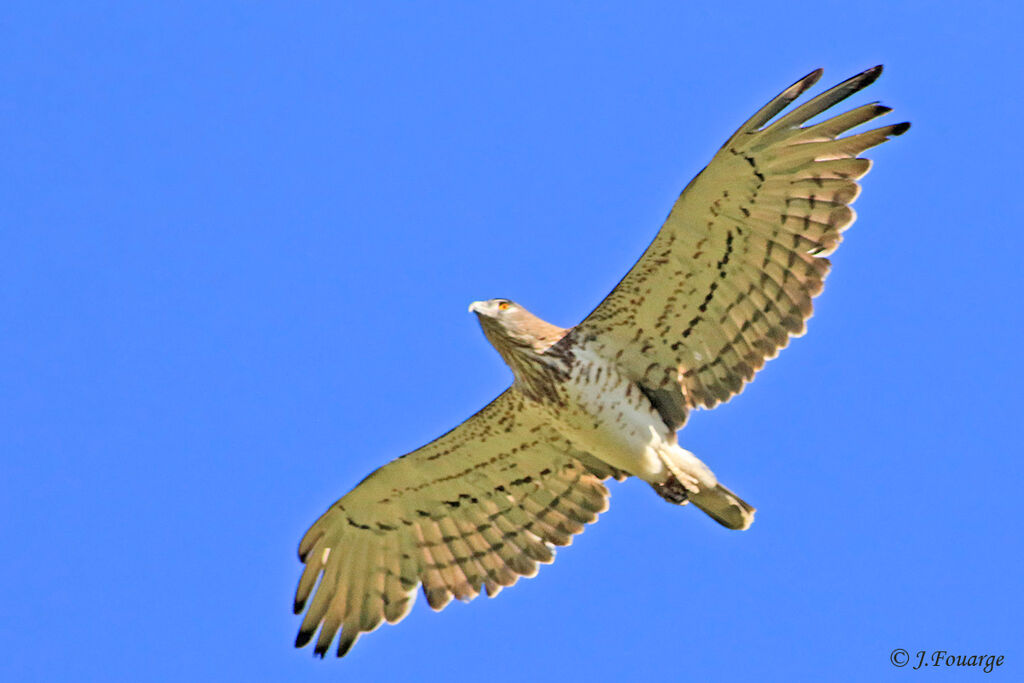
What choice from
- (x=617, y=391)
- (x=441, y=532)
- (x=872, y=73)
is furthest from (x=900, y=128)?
(x=441, y=532)

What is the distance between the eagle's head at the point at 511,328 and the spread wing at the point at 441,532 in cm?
110

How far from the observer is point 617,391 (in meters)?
11.6

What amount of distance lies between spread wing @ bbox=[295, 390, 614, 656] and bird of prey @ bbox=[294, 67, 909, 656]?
0.04ft

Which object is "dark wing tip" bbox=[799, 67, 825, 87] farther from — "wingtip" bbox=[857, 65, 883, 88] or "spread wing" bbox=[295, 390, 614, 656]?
"spread wing" bbox=[295, 390, 614, 656]

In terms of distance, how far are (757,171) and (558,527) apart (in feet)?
11.8

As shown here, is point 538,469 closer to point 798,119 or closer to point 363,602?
point 363,602

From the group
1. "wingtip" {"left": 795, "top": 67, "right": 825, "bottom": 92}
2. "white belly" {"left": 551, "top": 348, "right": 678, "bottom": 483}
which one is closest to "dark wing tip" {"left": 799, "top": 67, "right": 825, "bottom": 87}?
"wingtip" {"left": 795, "top": 67, "right": 825, "bottom": 92}

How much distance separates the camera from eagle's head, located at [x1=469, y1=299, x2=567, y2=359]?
11320mm

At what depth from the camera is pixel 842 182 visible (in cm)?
1085

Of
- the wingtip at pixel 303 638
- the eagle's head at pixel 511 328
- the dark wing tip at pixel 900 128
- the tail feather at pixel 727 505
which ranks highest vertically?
the dark wing tip at pixel 900 128

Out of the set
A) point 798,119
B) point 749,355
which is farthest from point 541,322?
point 798,119

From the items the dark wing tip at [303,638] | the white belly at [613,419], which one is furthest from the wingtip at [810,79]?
the dark wing tip at [303,638]

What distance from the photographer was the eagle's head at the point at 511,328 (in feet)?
37.1

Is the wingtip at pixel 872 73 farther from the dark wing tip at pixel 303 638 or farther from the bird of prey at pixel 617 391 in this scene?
the dark wing tip at pixel 303 638
